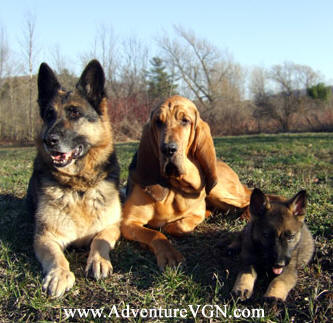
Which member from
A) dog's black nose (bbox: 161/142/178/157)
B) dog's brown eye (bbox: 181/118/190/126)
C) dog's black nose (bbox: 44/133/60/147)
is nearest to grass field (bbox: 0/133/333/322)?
dog's black nose (bbox: 161/142/178/157)

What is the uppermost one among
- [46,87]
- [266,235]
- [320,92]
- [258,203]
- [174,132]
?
[320,92]

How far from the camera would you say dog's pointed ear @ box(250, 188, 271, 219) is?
3010 millimetres

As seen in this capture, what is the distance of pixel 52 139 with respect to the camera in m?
3.48

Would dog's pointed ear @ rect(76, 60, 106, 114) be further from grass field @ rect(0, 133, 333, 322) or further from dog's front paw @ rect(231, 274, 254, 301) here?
dog's front paw @ rect(231, 274, 254, 301)

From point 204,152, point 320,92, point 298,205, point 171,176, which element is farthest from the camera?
point 320,92

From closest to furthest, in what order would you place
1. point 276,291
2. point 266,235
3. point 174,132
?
1. point 276,291
2. point 266,235
3. point 174,132

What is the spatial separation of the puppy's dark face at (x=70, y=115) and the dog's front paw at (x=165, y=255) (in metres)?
1.40

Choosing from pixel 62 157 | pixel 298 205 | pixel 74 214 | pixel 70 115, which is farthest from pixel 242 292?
pixel 70 115

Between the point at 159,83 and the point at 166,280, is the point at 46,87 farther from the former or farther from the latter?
the point at 159,83

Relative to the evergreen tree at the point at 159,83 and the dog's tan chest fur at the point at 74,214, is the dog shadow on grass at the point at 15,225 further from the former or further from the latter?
the evergreen tree at the point at 159,83

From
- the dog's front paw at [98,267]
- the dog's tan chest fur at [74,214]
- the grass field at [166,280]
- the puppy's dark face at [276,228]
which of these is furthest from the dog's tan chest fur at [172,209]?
the puppy's dark face at [276,228]

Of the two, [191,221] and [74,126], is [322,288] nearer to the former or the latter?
[191,221]

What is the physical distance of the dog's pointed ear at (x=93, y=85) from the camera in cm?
405

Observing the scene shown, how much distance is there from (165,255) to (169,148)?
1170 mm
